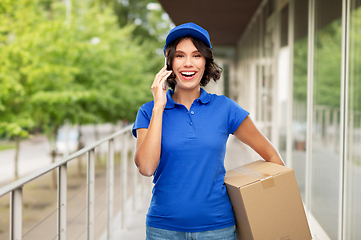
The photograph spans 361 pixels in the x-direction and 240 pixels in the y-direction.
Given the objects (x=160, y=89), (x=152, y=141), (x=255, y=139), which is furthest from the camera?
(x=255, y=139)

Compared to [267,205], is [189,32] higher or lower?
higher

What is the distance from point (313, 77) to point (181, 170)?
2.61 metres

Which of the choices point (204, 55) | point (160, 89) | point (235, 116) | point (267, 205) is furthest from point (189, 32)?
point (267, 205)

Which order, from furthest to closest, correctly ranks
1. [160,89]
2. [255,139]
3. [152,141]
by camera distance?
[255,139] → [160,89] → [152,141]

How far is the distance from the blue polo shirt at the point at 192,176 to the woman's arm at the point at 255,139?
0.11 metres

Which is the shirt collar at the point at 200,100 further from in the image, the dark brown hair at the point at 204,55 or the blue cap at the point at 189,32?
the blue cap at the point at 189,32

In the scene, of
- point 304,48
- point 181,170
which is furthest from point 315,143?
point 181,170

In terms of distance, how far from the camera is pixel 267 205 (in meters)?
1.51

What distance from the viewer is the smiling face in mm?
1599

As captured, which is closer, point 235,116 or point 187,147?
point 187,147

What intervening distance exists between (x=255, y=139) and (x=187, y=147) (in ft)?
1.19

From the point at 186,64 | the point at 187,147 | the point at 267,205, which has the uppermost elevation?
the point at 186,64

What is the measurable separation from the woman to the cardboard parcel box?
0.06 m

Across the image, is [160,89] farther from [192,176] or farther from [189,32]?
[192,176]
